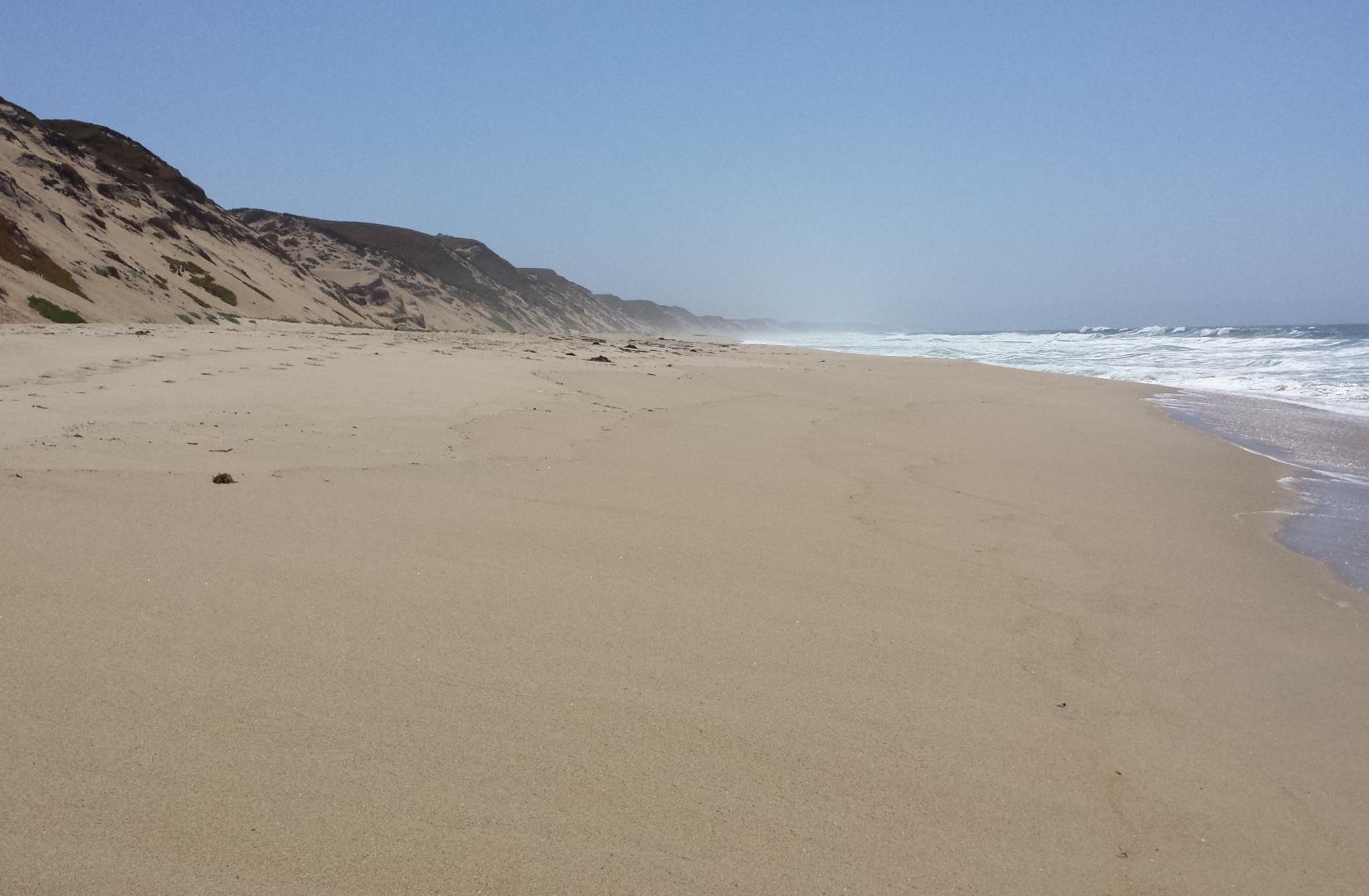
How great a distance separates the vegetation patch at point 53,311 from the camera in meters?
10.1

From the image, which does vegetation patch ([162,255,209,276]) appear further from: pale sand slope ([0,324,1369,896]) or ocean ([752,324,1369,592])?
ocean ([752,324,1369,592])

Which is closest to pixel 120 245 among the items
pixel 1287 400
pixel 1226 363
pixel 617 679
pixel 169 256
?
pixel 169 256

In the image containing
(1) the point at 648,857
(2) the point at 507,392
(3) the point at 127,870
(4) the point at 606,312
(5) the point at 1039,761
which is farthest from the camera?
(4) the point at 606,312

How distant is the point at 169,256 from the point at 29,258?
6402 millimetres

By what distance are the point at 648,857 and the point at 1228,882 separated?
1.21 m

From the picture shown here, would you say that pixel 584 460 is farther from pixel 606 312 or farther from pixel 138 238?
pixel 606 312

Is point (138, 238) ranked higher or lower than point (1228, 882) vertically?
higher

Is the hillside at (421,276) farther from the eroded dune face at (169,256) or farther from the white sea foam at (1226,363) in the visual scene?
the white sea foam at (1226,363)

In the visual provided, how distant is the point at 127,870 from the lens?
1384 mm

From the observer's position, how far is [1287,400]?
12.9m

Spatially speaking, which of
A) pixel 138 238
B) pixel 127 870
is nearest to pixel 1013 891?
pixel 127 870

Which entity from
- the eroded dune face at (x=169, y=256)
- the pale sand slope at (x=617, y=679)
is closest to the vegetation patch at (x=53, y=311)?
the eroded dune face at (x=169, y=256)

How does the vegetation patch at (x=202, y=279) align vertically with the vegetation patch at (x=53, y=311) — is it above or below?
above

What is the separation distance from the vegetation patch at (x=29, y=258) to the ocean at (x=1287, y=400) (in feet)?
46.3
